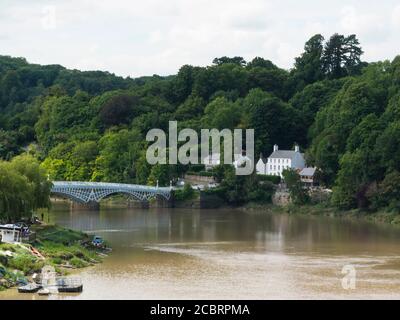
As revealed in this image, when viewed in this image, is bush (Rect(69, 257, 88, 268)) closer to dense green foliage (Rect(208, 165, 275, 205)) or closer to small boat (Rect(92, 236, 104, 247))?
small boat (Rect(92, 236, 104, 247))

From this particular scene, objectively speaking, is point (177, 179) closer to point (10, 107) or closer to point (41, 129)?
point (41, 129)

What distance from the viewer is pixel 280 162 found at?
3346 inches

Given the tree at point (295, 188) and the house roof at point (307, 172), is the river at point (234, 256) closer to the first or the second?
the tree at point (295, 188)

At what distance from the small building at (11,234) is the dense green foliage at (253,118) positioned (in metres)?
31.5

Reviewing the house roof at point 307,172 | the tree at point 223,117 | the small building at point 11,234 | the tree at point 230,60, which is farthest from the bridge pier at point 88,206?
the tree at point 230,60

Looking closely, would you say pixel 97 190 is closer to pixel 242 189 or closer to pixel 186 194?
pixel 186 194

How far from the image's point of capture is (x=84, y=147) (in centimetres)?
9188

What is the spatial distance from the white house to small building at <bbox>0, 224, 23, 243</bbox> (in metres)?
38.9

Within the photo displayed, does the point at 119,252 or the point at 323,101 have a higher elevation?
the point at 323,101

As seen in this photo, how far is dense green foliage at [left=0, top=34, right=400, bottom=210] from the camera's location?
75250 millimetres

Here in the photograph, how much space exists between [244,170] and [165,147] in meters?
9.32

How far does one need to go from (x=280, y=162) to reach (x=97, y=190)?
16039 millimetres
